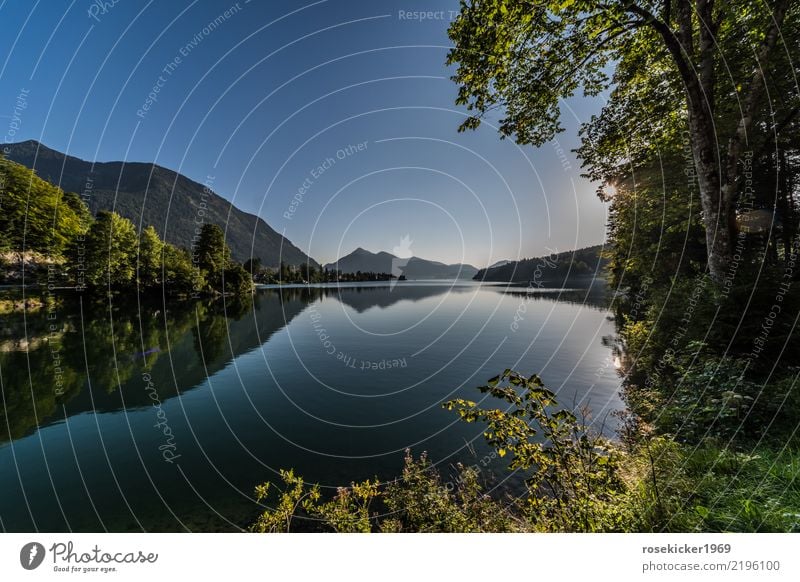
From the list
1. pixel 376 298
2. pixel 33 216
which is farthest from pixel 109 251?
pixel 376 298

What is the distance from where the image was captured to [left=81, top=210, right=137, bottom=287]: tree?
191ft

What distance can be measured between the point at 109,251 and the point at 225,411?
2566 inches

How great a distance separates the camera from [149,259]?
69625 mm

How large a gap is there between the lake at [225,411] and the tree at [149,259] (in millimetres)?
40671

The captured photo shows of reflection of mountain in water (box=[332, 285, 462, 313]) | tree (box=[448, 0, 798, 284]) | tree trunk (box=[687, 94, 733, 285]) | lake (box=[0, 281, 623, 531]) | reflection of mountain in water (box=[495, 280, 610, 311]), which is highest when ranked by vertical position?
tree (box=[448, 0, 798, 284])

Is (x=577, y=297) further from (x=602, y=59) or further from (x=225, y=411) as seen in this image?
(x=225, y=411)

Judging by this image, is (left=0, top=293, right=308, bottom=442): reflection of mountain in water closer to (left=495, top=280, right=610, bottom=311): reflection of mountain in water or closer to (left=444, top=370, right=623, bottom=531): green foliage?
(left=444, top=370, right=623, bottom=531): green foliage

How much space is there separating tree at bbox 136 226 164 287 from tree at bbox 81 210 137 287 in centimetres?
169

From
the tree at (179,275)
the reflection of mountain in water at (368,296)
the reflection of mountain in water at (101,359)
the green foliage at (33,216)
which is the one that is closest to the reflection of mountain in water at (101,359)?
the reflection of mountain in water at (101,359)

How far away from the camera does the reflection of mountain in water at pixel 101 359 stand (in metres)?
16.7

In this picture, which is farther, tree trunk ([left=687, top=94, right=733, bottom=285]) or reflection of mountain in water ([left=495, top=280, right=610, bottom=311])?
reflection of mountain in water ([left=495, top=280, right=610, bottom=311])
